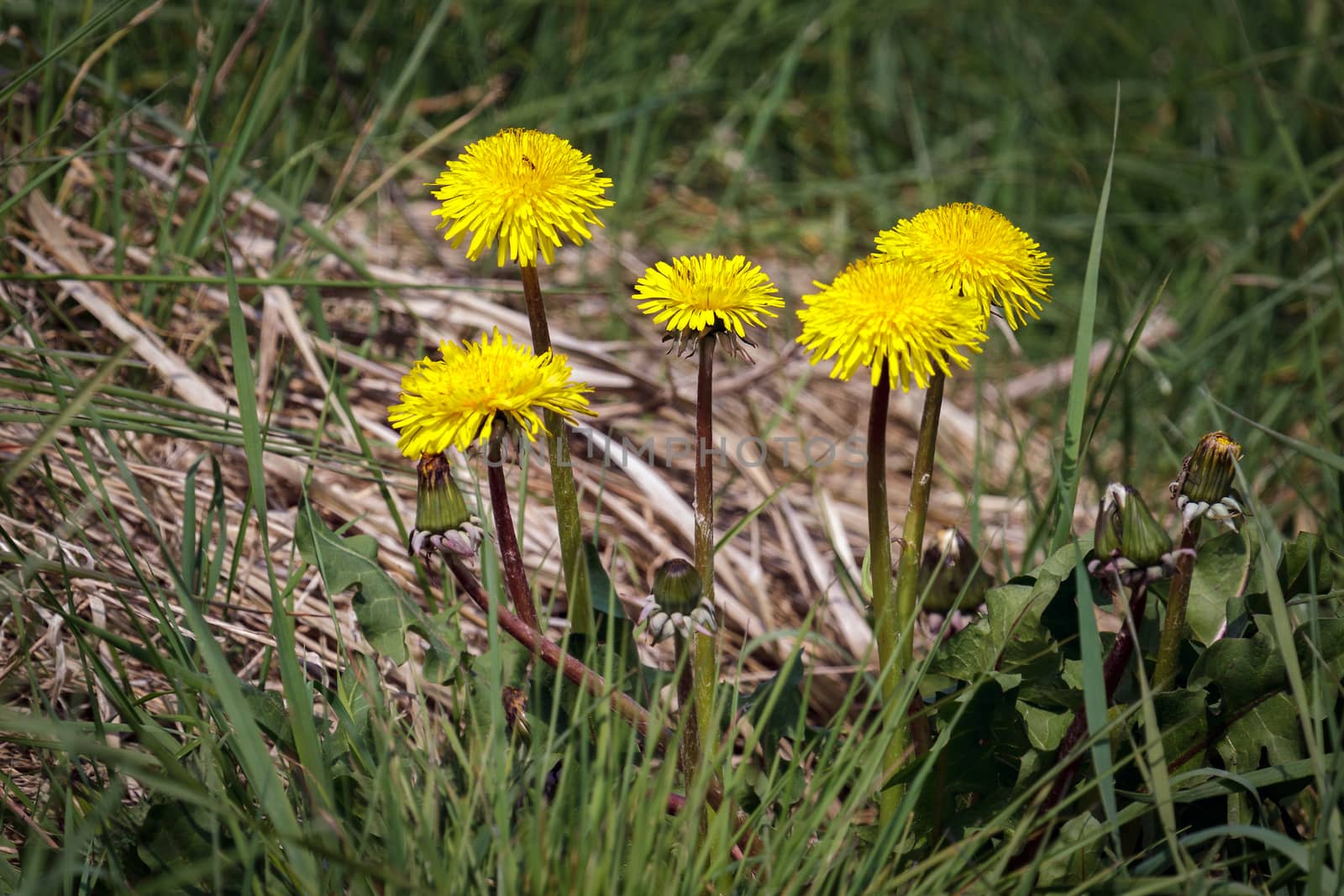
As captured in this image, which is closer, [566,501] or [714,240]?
[566,501]

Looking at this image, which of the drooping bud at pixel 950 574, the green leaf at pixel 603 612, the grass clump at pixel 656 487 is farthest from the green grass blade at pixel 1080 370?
the green leaf at pixel 603 612

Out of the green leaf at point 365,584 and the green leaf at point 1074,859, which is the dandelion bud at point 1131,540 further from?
the green leaf at point 365,584

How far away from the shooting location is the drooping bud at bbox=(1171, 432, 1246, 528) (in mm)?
1249

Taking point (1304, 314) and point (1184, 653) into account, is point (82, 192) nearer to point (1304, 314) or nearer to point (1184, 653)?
point (1184, 653)

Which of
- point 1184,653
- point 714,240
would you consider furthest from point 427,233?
point 1184,653

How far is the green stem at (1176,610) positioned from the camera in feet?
4.18

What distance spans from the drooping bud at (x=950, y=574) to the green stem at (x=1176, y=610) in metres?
0.25

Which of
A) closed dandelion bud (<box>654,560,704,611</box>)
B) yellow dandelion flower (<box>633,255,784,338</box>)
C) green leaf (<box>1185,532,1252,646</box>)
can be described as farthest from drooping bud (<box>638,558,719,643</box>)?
green leaf (<box>1185,532,1252,646</box>)

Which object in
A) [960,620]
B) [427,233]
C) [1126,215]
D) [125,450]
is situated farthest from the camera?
[1126,215]

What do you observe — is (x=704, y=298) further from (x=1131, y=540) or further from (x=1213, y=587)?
(x=1213, y=587)

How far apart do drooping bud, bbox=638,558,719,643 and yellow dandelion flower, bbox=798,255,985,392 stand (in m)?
0.29

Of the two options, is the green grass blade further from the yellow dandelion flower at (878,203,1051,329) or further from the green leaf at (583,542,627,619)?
the green leaf at (583,542,627,619)

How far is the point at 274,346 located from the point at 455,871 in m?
1.49

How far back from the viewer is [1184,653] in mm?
1531
